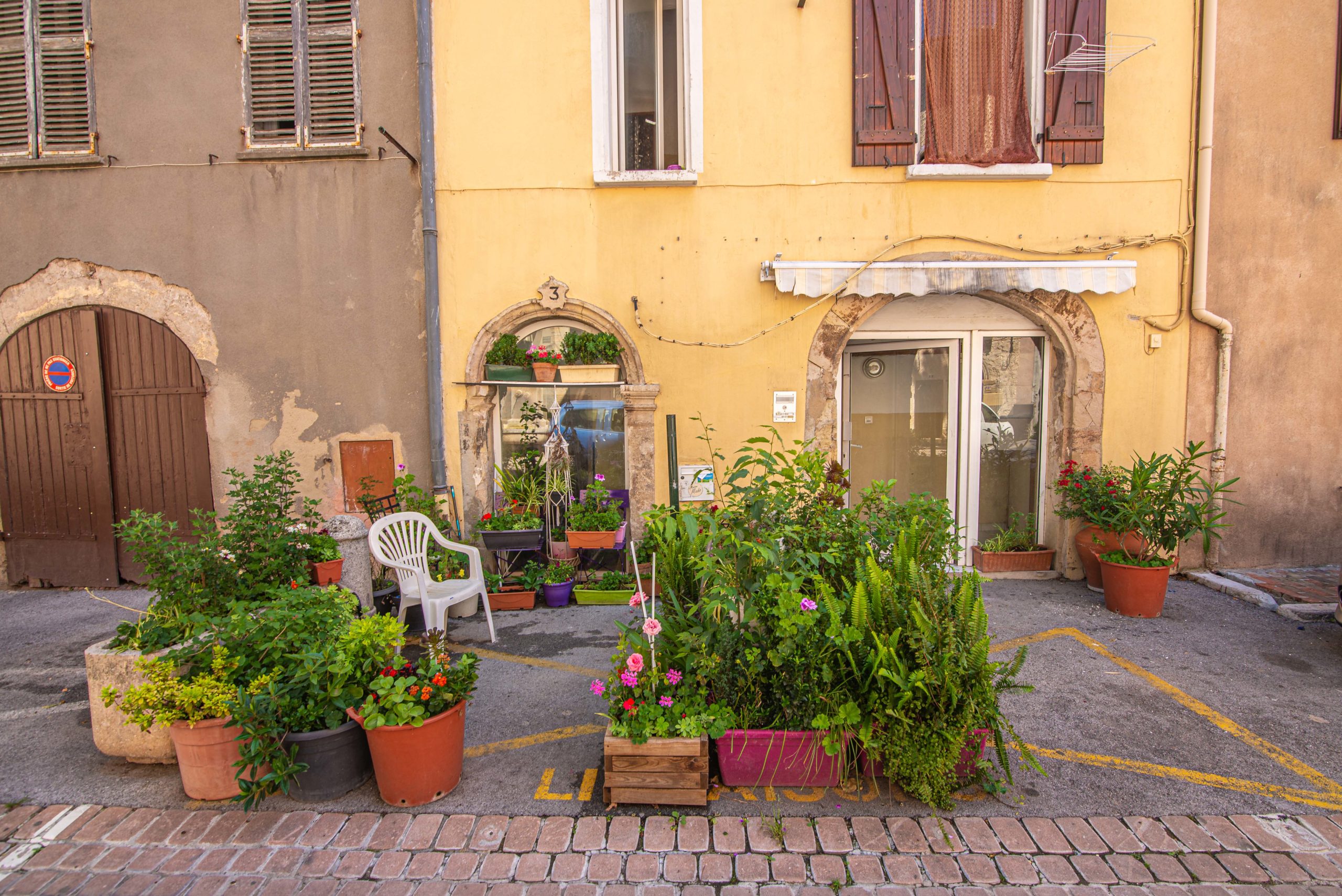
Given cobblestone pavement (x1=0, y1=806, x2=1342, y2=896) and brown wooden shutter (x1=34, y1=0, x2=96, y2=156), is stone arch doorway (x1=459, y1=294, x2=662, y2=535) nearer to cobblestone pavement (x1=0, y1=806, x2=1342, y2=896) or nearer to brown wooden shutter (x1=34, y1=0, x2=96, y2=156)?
cobblestone pavement (x1=0, y1=806, x2=1342, y2=896)

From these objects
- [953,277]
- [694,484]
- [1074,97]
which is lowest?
[694,484]

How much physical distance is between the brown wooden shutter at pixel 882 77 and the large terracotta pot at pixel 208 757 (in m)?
5.76

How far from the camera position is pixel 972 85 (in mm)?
5645

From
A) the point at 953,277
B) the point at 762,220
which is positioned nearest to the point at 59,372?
the point at 762,220

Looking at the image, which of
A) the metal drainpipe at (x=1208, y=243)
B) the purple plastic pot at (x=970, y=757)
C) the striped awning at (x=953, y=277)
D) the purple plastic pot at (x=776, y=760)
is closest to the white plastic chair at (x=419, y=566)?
the purple plastic pot at (x=776, y=760)

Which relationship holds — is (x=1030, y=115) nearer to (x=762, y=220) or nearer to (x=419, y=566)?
(x=762, y=220)

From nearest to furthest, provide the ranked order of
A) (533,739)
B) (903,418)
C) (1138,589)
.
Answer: (533,739), (1138,589), (903,418)

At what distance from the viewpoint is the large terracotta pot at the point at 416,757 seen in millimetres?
2715

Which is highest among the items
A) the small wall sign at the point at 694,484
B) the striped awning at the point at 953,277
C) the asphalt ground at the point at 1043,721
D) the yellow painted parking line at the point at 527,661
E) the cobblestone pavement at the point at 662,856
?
the striped awning at the point at 953,277

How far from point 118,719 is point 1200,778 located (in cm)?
486

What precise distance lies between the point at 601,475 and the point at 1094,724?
4038 millimetres

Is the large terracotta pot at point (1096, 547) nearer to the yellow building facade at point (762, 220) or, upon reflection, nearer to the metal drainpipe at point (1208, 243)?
the yellow building facade at point (762, 220)

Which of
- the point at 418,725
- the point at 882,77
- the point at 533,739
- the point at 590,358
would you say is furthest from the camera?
the point at 590,358

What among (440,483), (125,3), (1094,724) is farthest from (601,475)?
(125,3)
